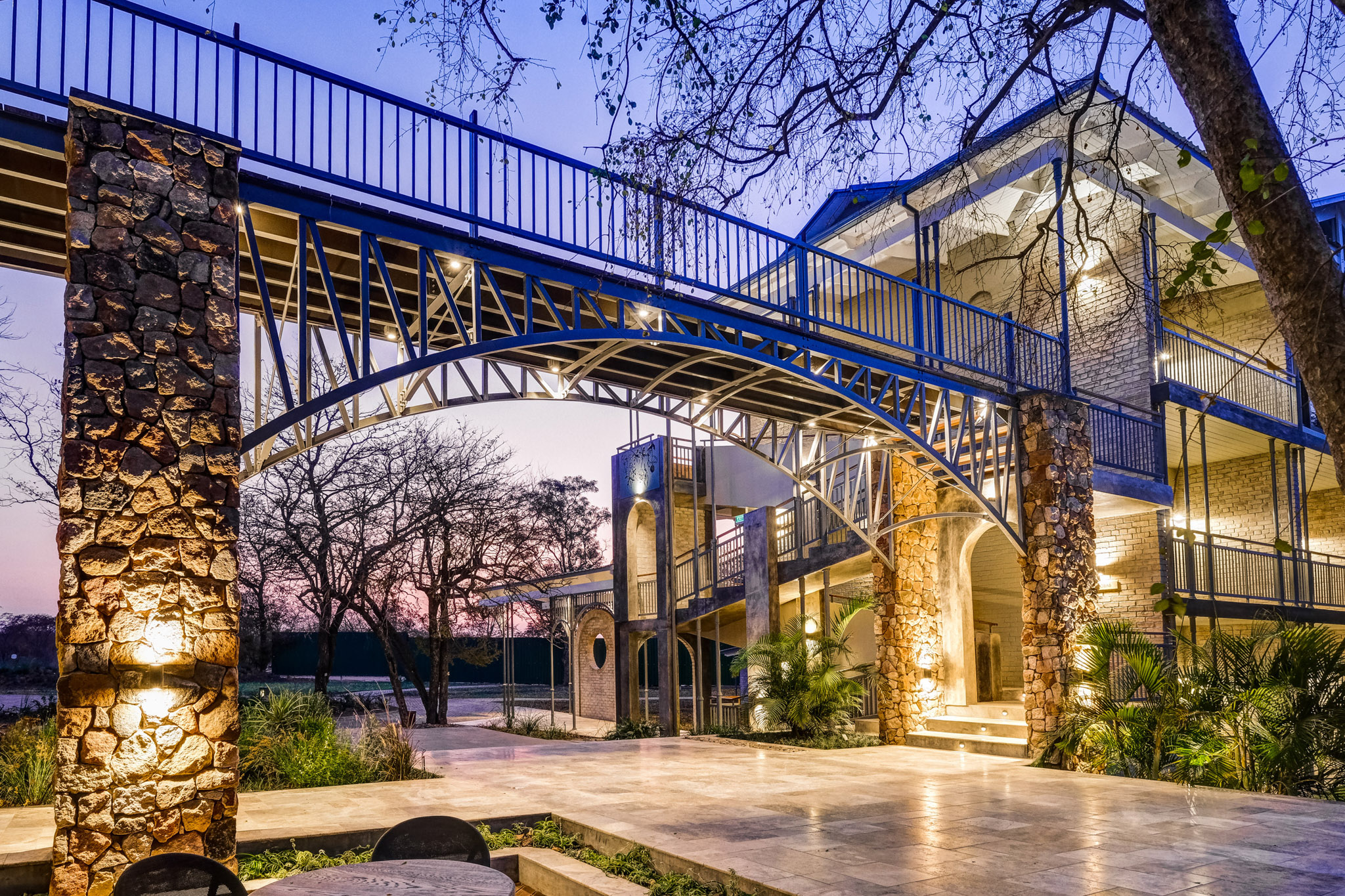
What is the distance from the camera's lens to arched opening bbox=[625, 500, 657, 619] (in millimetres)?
19984

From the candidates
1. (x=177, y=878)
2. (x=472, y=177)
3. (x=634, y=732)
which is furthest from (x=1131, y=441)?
(x=177, y=878)

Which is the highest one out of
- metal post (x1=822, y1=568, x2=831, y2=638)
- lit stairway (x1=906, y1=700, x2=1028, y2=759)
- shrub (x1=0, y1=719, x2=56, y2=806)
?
metal post (x1=822, y1=568, x2=831, y2=638)

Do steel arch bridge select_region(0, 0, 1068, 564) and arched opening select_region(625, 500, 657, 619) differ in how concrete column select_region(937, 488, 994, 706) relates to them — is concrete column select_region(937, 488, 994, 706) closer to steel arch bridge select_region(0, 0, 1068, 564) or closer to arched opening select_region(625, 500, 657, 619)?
steel arch bridge select_region(0, 0, 1068, 564)

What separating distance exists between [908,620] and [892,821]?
692 centimetres

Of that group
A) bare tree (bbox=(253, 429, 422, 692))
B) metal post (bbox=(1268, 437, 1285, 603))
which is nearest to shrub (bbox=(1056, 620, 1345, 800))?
metal post (bbox=(1268, 437, 1285, 603))

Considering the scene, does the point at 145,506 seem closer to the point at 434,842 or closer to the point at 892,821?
the point at 434,842

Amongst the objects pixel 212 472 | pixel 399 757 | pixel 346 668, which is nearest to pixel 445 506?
pixel 399 757

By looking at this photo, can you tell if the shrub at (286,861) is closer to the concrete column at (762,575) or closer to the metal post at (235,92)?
the metal post at (235,92)

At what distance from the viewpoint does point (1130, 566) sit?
15664 mm

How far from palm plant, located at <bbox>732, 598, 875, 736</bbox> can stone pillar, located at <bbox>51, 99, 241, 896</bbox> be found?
935 cm

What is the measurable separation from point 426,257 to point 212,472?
2504 mm

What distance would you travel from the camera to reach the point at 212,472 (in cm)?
642

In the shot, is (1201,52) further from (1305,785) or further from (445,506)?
(445,506)

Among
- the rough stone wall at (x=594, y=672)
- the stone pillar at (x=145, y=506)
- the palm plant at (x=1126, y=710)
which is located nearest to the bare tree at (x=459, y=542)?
the rough stone wall at (x=594, y=672)
